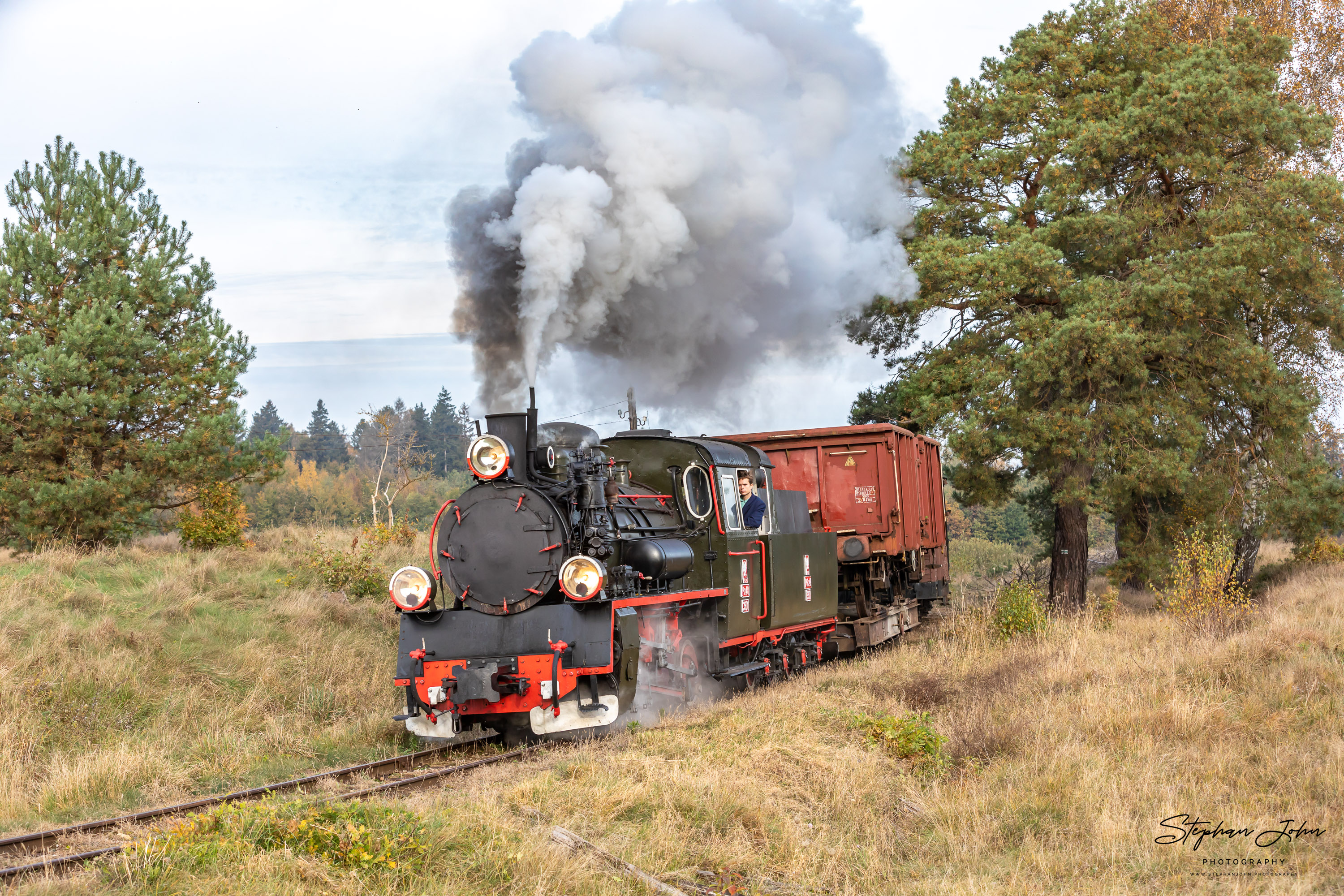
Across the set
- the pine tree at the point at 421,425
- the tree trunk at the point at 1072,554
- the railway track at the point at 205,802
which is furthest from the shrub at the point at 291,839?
the pine tree at the point at 421,425

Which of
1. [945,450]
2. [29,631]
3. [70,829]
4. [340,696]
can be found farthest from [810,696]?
[945,450]

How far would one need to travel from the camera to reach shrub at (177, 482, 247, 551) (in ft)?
53.3

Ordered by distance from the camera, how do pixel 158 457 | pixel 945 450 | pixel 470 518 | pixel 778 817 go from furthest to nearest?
pixel 945 450
pixel 158 457
pixel 470 518
pixel 778 817

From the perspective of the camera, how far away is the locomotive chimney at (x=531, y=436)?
26.3ft

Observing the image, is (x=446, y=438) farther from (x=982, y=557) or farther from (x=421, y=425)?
(x=982, y=557)

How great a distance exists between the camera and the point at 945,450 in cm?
1719

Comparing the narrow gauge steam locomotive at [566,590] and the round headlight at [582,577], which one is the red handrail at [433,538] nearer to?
the narrow gauge steam locomotive at [566,590]

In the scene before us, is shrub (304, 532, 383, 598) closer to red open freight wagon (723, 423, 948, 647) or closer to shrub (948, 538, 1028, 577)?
red open freight wagon (723, 423, 948, 647)

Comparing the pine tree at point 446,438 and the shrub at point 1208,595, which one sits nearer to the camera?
the shrub at point 1208,595

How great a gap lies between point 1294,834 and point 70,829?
6686mm

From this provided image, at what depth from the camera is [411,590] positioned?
7867 mm

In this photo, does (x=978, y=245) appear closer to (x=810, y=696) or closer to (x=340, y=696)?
(x=810, y=696)

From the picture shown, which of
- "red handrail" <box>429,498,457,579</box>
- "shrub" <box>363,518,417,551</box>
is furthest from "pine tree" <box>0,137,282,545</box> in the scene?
"red handrail" <box>429,498,457,579</box>

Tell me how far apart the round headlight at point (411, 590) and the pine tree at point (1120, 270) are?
33.8ft
